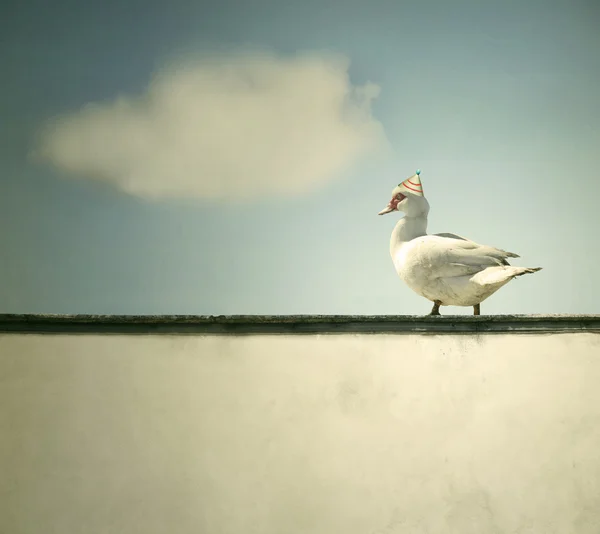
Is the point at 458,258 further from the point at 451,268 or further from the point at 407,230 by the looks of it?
→ the point at 407,230

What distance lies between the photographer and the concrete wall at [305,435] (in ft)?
12.4

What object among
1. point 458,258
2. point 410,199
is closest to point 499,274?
point 458,258

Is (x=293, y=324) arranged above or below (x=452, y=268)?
below

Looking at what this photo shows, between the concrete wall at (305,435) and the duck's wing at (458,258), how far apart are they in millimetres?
637

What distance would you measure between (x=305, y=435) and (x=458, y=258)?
1686mm

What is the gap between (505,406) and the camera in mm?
3922

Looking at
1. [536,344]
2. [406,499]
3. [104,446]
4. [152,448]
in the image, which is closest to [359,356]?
[406,499]

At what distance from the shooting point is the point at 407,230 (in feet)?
16.1

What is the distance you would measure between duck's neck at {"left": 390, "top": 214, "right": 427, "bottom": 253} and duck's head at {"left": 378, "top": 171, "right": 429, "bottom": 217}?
2.1 inches

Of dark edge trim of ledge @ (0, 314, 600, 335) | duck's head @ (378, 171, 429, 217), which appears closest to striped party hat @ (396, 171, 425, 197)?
duck's head @ (378, 171, 429, 217)

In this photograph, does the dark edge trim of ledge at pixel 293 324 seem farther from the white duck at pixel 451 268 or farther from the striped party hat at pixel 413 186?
the striped party hat at pixel 413 186

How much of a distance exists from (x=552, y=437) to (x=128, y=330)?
9.30 feet

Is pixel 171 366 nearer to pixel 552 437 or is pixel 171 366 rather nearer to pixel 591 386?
pixel 552 437

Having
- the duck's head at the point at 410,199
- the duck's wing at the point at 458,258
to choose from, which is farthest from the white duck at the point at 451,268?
the duck's head at the point at 410,199
